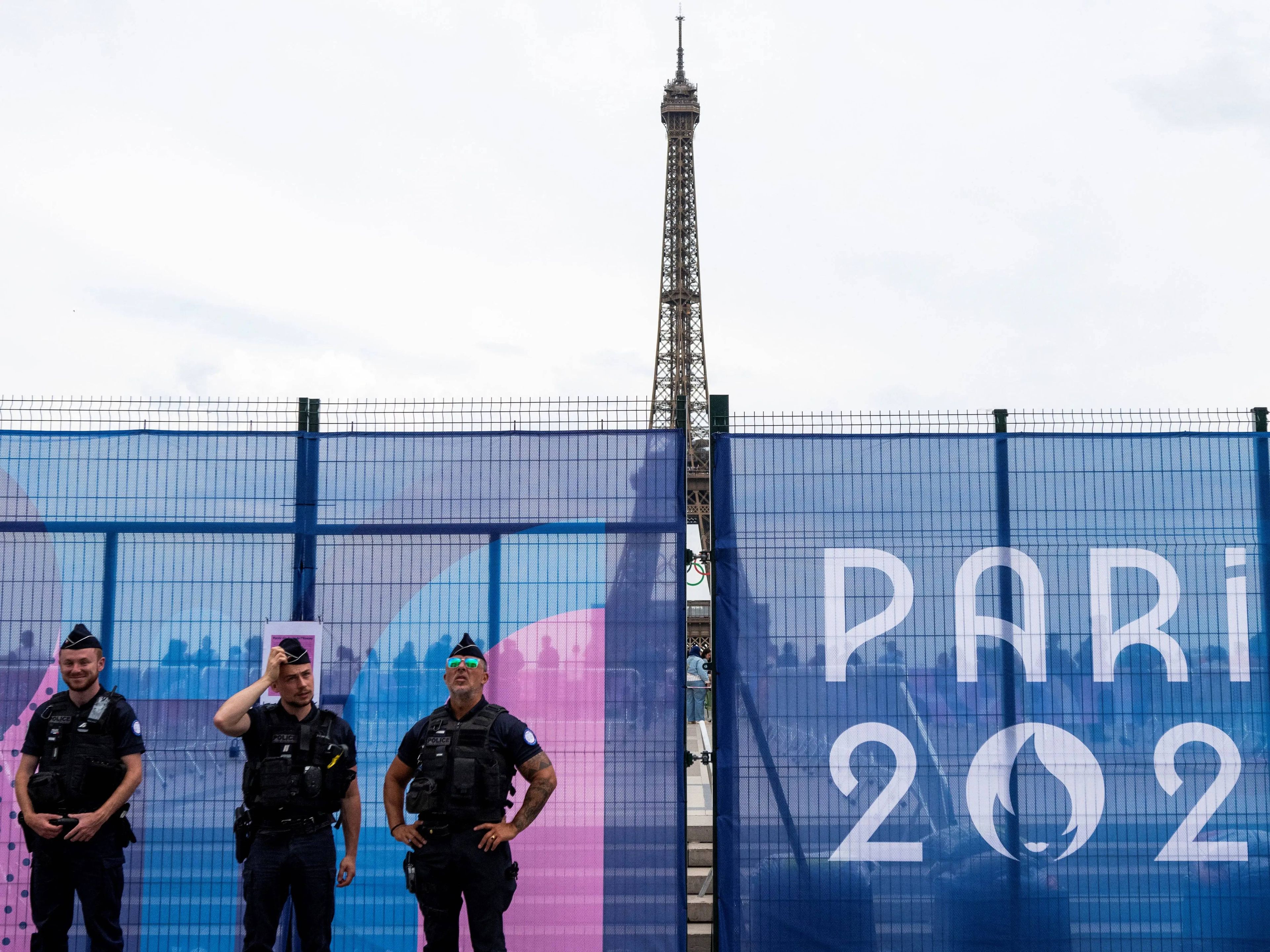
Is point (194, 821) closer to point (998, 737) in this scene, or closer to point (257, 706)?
point (257, 706)

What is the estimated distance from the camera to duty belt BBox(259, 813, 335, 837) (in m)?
5.04

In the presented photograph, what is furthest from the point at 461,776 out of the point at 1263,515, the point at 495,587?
the point at 1263,515

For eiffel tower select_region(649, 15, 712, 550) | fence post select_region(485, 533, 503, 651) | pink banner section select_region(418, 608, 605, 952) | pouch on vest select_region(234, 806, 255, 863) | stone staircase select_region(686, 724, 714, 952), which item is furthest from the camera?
eiffel tower select_region(649, 15, 712, 550)

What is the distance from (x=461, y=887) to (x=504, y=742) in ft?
2.18

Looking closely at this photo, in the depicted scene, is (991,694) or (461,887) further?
(991,694)

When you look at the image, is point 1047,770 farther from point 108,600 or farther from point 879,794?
point 108,600

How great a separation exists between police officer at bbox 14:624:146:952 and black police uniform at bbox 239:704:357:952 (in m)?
0.67

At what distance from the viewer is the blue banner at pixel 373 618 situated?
19.6ft

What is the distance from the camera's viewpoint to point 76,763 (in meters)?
5.21

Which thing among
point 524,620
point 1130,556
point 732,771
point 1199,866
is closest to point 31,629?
point 524,620

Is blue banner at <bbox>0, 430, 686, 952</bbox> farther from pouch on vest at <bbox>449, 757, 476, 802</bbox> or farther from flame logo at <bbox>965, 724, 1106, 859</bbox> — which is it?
flame logo at <bbox>965, 724, 1106, 859</bbox>

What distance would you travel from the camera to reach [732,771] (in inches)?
237

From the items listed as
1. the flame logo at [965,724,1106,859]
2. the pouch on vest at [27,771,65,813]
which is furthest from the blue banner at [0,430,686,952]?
the flame logo at [965,724,1106,859]

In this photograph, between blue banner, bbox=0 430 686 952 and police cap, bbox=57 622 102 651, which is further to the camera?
blue banner, bbox=0 430 686 952
